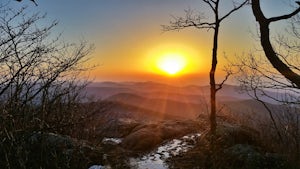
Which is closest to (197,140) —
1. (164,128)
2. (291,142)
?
(164,128)

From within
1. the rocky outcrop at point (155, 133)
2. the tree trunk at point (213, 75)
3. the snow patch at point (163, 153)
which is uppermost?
the tree trunk at point (213, 75)

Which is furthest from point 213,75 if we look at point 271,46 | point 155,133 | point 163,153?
point 271,46

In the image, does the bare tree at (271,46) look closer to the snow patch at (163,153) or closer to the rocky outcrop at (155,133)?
the snow patch at (163,153)

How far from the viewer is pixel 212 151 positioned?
12.2 meters

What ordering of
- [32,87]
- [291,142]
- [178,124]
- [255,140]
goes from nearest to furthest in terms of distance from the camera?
[32,87], [291,142], [255,140], [178,124]

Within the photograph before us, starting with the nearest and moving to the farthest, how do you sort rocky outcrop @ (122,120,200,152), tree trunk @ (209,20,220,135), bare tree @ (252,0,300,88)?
bare tree @ (252,0,300,88) → tree trunk @ (209,20,220,135) → rocky outcrop @ (122,120,200,152)

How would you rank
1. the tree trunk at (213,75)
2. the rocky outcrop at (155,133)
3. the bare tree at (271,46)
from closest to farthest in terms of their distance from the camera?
1. the bare tree at (271,46)
2. the tree trunk at (213,75)
3. the rocky outcrop at (155,133)

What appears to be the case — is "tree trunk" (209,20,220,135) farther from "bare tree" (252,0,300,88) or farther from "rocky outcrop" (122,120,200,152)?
"bare tree" (252,0,300,88)

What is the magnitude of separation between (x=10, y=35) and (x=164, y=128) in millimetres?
9330

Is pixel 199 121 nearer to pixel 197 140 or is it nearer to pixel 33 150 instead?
pixel 197 140

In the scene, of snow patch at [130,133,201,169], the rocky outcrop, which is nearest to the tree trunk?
snow patch at [130,133,201,169]

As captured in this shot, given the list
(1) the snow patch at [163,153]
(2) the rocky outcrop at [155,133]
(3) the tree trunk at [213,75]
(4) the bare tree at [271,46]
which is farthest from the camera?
(2) the rocky outcrop at [155,133]

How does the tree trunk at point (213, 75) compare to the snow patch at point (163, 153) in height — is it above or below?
above

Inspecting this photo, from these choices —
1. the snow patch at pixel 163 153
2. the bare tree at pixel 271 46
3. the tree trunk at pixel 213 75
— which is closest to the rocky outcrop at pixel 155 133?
the snow patch at pixel 163 153
